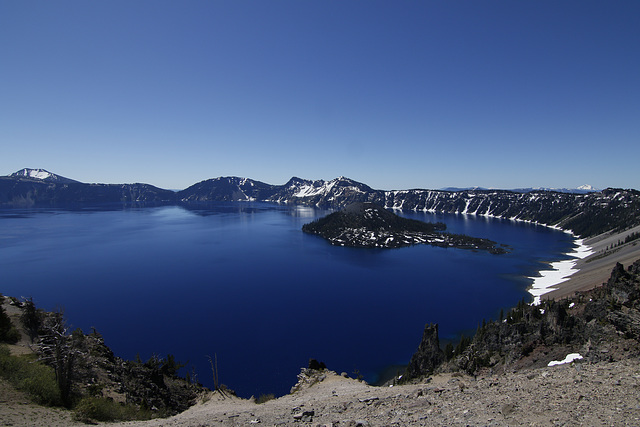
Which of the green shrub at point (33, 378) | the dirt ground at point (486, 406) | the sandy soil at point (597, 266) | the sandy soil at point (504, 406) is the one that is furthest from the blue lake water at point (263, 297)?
the sandy soil at point (504, 406)

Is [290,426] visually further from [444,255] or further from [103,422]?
[444,255]

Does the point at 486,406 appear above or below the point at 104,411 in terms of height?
above

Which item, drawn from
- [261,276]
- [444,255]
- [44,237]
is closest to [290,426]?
[261,276]

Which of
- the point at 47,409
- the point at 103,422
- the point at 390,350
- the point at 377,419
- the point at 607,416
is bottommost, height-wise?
the point at 390,350

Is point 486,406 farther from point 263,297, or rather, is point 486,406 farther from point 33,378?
point 263,297

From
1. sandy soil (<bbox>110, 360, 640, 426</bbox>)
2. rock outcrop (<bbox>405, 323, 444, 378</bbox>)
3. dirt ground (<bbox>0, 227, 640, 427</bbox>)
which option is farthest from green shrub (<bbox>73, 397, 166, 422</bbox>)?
rock outcrop (<bbox>405, 323, 444, 378</bbox>)

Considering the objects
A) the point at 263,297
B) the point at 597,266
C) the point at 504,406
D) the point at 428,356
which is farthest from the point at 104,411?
the point at 597,266
